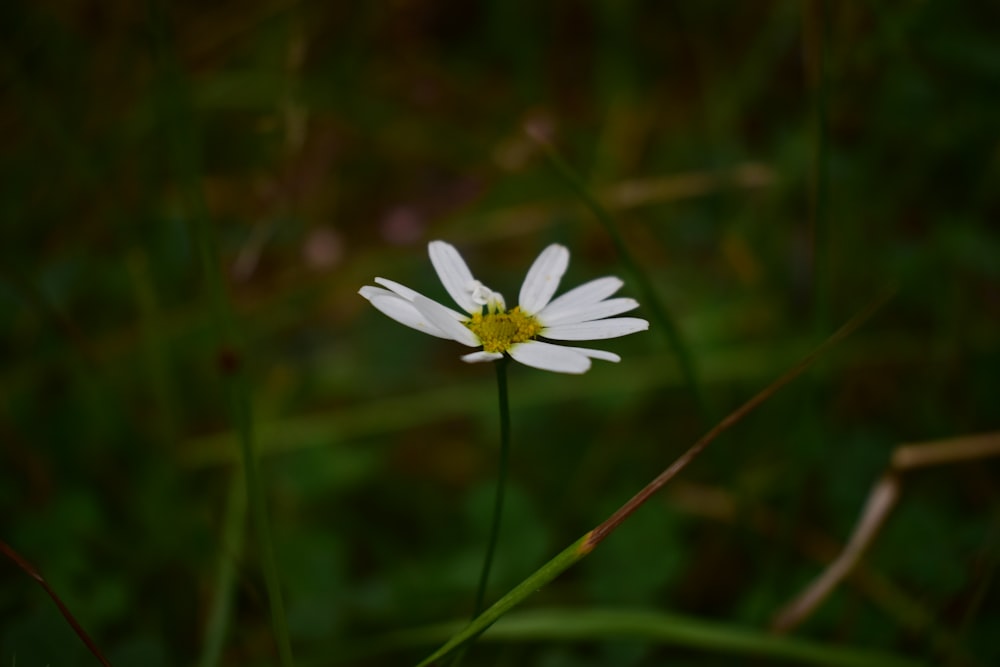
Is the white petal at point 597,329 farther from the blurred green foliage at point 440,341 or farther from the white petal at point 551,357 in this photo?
the blurred green foliage at point 440,341

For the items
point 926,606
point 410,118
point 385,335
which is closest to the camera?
point 926,606

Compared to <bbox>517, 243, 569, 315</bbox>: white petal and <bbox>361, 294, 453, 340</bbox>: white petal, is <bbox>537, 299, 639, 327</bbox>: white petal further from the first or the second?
<bbox>361, 294, 453, 340</bbox>: white petal

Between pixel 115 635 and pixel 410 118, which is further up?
pixel 410 118

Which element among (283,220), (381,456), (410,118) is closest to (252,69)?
(410,118)

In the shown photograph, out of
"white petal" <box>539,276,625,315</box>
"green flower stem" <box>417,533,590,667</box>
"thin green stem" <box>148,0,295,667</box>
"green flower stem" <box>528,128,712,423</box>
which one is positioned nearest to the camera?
"green flower stem" <box>417,533,590,667</box>

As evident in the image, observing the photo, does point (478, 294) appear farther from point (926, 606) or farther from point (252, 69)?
point (252, 69)

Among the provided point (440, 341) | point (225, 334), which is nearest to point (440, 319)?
point (225, 334)

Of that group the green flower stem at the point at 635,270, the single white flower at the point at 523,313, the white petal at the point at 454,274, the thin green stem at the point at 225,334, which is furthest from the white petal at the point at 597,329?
the thin green stem at the point at 225,334

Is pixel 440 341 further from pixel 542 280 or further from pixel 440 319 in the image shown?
pixel 440 319

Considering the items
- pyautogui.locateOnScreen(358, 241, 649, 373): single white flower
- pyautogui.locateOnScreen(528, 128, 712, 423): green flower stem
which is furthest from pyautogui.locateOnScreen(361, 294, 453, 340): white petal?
pyautogui.locateOnScreen(528, 128, 712, 423): green flower stem
